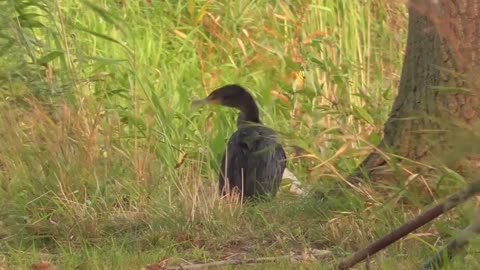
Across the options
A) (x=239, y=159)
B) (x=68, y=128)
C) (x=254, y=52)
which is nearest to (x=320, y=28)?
(x=254, y=52)

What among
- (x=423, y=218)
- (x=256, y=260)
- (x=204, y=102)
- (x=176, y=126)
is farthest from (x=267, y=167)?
(x=423, y=218)

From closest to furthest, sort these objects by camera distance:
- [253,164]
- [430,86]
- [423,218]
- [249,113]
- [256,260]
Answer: [423,218], [256,260], [430,86], [253,164], [249,113]

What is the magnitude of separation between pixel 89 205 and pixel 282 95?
2691 mm

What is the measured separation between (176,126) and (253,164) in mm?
1013

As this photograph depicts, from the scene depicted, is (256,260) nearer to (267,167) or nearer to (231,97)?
(267,167)

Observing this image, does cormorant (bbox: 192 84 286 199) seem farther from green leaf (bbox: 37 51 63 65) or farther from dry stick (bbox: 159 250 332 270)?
dry stick (bbox: 159 250 332 270)

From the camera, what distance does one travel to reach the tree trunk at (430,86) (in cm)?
557

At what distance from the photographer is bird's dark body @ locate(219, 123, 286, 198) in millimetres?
6684

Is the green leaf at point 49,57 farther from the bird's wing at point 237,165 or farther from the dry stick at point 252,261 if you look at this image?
the dry stick at point 252,261

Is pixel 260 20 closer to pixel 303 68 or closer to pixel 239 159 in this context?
pixel 303 68

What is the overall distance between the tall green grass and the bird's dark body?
14 centimetres

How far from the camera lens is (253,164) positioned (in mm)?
6777

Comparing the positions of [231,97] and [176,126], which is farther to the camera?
[176,126]

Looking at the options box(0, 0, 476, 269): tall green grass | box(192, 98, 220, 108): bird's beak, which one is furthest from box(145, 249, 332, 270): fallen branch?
box(192, 98, 220, 108): bird's beak
